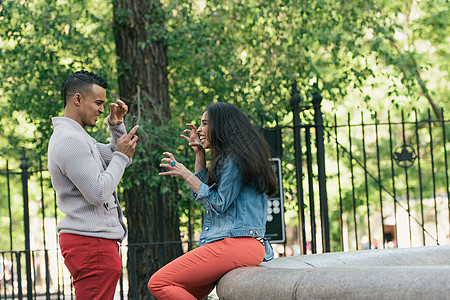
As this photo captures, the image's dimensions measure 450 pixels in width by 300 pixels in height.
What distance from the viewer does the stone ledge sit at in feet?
7.42

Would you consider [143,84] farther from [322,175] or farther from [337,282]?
[337,282]

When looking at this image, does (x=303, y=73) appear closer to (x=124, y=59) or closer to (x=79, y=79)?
(x=124, y=59)

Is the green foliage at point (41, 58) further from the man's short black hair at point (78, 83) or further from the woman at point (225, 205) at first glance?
the woman at point (225, 205)

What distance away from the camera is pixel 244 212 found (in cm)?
342

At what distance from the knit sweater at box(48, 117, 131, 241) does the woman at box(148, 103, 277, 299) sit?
0.29m

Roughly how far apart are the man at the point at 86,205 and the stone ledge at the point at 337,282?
23.2 inches

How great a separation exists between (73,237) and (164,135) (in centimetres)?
371

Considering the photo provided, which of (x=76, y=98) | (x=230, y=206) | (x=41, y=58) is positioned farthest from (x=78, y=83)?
(x=41, y=58)

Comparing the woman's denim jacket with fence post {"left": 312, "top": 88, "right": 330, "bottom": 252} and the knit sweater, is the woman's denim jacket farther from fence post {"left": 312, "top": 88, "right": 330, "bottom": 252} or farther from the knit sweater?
fence post {"left": 312, "top": 88, "right": 330, "bottom": 252}

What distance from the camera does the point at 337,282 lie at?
248 cm

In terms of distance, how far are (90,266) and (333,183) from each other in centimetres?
1288

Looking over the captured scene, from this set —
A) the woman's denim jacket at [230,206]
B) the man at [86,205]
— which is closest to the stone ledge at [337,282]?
the woman's denim jacket at [230,206]

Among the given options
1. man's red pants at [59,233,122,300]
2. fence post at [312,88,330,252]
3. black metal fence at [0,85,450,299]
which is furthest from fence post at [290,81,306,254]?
man's red pants at [59,233,122,300]

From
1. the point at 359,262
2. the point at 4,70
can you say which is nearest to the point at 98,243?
the point at 359,262
